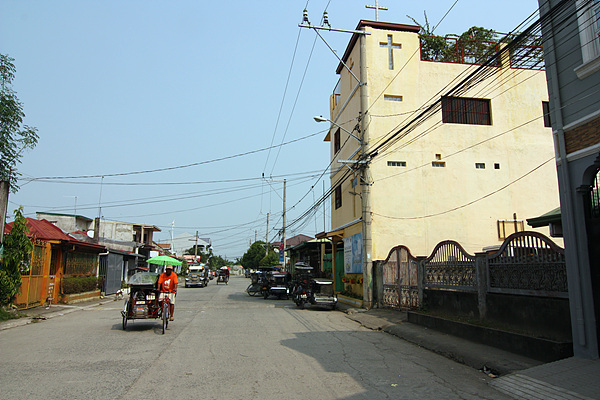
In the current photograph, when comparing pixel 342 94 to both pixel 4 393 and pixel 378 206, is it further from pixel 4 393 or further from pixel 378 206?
pixel 4 393

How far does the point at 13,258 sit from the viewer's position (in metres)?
14.0

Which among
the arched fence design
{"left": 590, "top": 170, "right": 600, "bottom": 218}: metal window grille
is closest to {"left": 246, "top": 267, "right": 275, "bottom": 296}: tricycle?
the arched fence design

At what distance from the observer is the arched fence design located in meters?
8.12

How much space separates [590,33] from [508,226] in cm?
1451

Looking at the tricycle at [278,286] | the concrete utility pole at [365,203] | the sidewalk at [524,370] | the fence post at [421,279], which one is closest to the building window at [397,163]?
the concrete utility pole at [365,203]

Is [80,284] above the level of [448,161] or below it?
below

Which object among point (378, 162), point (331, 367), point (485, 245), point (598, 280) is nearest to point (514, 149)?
point (485, 245)

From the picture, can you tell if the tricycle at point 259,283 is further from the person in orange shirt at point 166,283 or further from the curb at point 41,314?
the person in orange shirt at point 166,283

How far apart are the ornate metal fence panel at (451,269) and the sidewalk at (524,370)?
1656 mm

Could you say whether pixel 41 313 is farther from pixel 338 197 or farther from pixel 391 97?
pixel 391 97

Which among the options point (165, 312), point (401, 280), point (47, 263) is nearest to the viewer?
point (165, 312)

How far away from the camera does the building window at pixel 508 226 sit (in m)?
20.4

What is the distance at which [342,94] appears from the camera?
987 inches

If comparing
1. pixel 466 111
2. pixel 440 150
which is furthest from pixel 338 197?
pixel 466 111
